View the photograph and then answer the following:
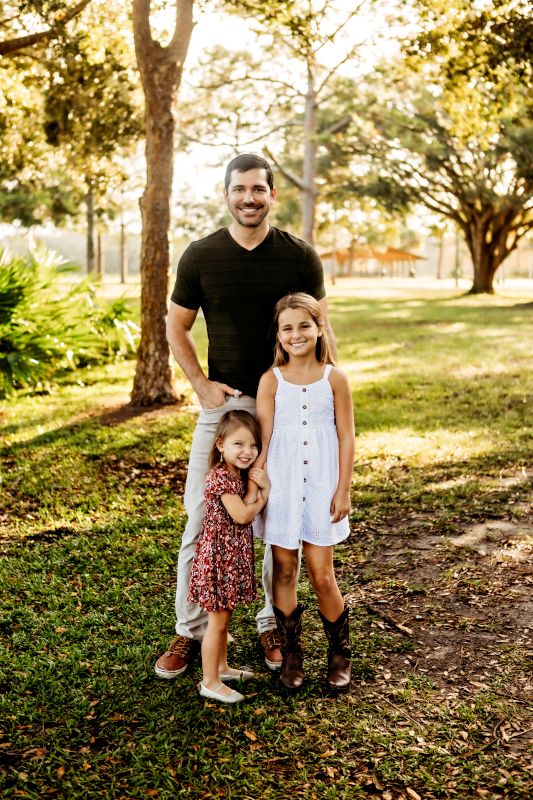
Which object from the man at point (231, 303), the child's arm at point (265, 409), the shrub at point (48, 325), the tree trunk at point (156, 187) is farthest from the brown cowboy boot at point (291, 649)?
the shrub at point (48, 325)

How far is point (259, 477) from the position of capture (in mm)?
3582

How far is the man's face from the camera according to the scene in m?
3.55

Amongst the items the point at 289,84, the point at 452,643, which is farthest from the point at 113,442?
the point at 289,84

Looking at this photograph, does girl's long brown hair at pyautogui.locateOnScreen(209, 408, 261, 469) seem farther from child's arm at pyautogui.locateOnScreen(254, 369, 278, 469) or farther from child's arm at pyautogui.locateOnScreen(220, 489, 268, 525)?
child's arm at pyautogui.locateOnScreen(220, 489, 268, 525)

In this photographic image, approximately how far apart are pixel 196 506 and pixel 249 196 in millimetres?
1440

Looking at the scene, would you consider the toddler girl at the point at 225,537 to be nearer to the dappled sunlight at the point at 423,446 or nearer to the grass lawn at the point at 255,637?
→ the grass lawn at the point at 255,637

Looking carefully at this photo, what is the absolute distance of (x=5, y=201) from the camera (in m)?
32.8

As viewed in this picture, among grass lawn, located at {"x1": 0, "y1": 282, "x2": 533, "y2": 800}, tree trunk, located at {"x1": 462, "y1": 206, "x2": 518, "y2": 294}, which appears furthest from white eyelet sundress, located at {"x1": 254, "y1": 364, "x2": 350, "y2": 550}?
tree trunk, located at {"x1": 462, "y1": 206, "x2": 518, "y2": 294}

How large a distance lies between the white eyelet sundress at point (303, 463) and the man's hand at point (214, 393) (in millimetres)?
276

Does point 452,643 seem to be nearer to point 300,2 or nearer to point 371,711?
point 371,711

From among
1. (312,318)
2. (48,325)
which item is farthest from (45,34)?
(312,318)

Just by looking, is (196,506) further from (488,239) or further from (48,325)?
(488,239)

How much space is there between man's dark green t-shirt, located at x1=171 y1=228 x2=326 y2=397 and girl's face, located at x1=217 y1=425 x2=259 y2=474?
295 millimetres

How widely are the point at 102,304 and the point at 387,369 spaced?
5.55 metres
